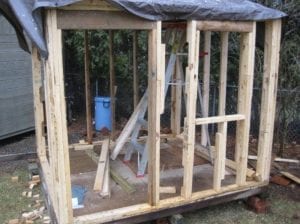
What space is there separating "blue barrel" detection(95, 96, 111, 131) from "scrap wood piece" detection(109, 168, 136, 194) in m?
2.68

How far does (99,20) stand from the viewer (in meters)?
2.68

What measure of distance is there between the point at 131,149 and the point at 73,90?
11.6ft

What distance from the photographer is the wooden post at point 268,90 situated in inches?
137

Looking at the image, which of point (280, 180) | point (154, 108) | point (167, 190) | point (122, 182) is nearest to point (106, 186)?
point (122, 182)

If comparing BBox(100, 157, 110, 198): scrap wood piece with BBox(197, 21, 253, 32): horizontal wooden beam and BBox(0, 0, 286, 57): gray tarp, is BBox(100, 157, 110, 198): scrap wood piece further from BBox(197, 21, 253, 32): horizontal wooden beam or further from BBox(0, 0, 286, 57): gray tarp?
BBox(197, 21, 253, 32): horizontal wooden beam

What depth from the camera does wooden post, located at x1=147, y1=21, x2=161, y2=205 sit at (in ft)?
9.55

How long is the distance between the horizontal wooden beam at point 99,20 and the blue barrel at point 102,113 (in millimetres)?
3951

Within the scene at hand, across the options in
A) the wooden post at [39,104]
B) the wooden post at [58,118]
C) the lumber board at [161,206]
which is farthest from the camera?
the wooden post at [39,104]

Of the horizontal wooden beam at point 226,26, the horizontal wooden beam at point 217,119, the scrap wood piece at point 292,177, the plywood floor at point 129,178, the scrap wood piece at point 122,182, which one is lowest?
the scrap wood piece at point 292,177

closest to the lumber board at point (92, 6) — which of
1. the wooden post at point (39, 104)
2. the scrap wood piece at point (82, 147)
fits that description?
the wooden post at point (39, 104)

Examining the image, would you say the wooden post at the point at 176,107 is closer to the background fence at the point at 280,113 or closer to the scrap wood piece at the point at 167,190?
the background fence at the point at 280,113

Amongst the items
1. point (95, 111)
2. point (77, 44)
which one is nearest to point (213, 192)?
point (95, 111)

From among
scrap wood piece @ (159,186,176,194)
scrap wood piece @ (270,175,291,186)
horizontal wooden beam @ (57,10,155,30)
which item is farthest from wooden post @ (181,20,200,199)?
scrap wood piece @ (270,175,291,186)

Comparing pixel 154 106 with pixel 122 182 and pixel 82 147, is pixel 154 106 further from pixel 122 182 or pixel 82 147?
pixel 82 147
